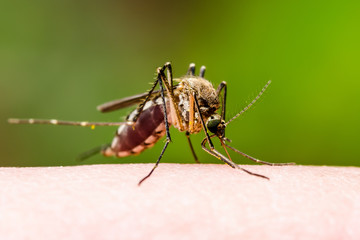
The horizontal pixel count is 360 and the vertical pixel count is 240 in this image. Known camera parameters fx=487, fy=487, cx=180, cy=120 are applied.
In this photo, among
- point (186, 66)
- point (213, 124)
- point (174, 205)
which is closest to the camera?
point (174, 205)

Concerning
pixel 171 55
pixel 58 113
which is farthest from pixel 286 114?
pixel 58 113

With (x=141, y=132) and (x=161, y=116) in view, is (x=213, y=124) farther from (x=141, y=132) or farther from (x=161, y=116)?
(x=141, y=132)

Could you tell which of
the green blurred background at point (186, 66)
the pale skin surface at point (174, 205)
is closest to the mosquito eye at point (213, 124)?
the green blurred background at point (186, 66)

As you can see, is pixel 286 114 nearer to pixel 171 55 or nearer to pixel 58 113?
pixel 171 55

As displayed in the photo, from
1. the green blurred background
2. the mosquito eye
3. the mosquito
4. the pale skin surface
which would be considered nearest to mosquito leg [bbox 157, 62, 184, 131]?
the mosquito

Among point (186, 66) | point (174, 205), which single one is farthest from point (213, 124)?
point (186, 66)

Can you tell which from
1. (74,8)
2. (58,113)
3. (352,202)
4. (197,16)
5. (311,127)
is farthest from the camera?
(74,8)
